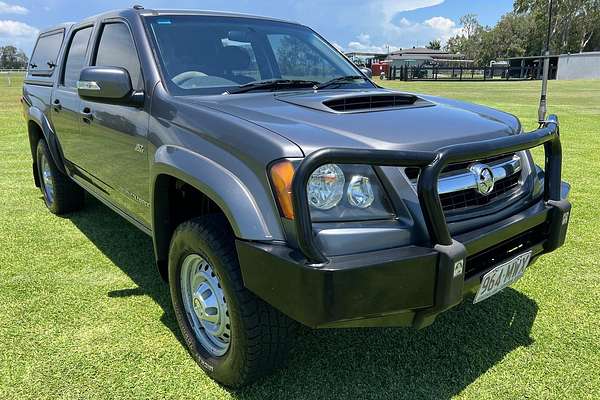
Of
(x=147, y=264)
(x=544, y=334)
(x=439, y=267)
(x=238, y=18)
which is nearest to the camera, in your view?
(x=439, y=267)

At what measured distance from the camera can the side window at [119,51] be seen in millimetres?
3065

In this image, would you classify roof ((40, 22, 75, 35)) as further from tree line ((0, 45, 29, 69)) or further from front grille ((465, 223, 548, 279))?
tree line ((0, 45, 29, 69))

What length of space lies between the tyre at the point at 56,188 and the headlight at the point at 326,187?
12.3 ft

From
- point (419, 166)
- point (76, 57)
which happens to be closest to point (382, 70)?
point (76, 57)

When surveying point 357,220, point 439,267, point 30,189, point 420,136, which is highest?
point 420,136

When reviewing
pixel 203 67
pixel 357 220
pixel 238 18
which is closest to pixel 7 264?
pixel 203 67

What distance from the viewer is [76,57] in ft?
13.7

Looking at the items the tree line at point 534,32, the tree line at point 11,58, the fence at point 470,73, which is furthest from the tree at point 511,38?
the tree line at point 11,58

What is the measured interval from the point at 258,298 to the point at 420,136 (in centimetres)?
97

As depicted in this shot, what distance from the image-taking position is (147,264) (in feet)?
13.0

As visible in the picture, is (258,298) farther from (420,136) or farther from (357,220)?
(420,136)

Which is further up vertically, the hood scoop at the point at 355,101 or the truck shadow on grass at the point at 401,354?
the hood scoop at the point at 355,101

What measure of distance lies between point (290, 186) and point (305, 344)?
1.25 metres

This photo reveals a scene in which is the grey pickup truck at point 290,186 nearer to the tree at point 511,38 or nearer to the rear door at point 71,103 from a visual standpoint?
the rear door at point 71,103
